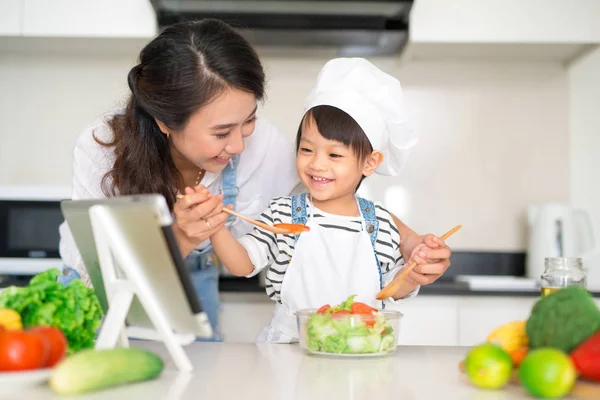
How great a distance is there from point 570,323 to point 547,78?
2.30 m

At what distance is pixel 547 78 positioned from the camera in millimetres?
3008

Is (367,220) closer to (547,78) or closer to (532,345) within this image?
(532,345)

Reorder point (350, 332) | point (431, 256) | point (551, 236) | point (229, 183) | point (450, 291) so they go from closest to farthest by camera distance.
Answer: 1. point (350, 332)
2. point (431, 256)
3. point (229, 183)
4. point (450, 291)
5. point (551, 236)

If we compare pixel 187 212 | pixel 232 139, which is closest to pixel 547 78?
pixel 232 139

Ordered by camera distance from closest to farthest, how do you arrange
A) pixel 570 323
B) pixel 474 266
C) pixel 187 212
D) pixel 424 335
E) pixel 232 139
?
pixel 570 323 < pixel 187 212 < pixel 232 139 < pixel 424 335 < pixel 474 266

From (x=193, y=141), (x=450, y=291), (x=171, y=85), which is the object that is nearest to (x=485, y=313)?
(x=450, y=291)

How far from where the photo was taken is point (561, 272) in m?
1.26

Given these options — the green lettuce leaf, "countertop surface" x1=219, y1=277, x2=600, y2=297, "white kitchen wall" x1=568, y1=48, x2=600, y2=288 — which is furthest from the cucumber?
"white kitchen wall" x1=568, y1=48, x2=600, y2=288

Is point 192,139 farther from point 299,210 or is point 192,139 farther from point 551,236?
point 551,236

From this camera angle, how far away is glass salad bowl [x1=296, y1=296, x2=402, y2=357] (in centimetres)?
111

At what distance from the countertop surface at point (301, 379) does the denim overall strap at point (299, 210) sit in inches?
19.9

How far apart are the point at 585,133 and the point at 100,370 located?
265 cm

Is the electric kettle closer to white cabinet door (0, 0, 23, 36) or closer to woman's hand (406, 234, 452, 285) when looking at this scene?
woman's hand (406, 234, 452, 285)

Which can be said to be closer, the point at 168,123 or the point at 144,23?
the point at 168,123
